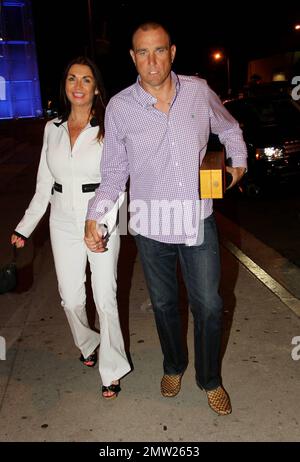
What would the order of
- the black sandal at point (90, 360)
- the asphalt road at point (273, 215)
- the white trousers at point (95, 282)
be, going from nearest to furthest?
1. the white trousers at point (95, 282)
2. the black sandal at point (90, 360)
3. the asphalt road at point (273, 215)

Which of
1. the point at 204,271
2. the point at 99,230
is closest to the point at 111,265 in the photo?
the point at 99,230

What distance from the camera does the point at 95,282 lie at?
3.15m

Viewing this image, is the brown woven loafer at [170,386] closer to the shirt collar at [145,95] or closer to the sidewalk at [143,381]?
the sidewalk at [143,381]

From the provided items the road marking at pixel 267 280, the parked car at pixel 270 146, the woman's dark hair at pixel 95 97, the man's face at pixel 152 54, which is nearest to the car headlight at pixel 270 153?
the parked car at pixel 270 146

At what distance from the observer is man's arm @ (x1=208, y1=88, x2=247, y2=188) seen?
288 centimetres

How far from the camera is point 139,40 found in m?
2.71

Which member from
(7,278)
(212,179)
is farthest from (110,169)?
(7,278)

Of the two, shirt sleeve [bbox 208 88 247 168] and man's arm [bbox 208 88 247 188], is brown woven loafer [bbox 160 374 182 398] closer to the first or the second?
man's arm [bbox 208 88 247 188]

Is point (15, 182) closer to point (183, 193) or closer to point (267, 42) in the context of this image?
point (183, 193)

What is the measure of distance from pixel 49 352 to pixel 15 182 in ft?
30.0

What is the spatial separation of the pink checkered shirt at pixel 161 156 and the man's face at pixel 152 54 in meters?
0.09

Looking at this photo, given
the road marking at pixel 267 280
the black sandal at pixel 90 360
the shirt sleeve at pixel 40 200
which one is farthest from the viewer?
the road marking at pixel 267 280

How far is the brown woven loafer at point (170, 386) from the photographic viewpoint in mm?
3191

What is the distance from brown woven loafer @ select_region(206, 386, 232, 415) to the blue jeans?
0.03 meters
